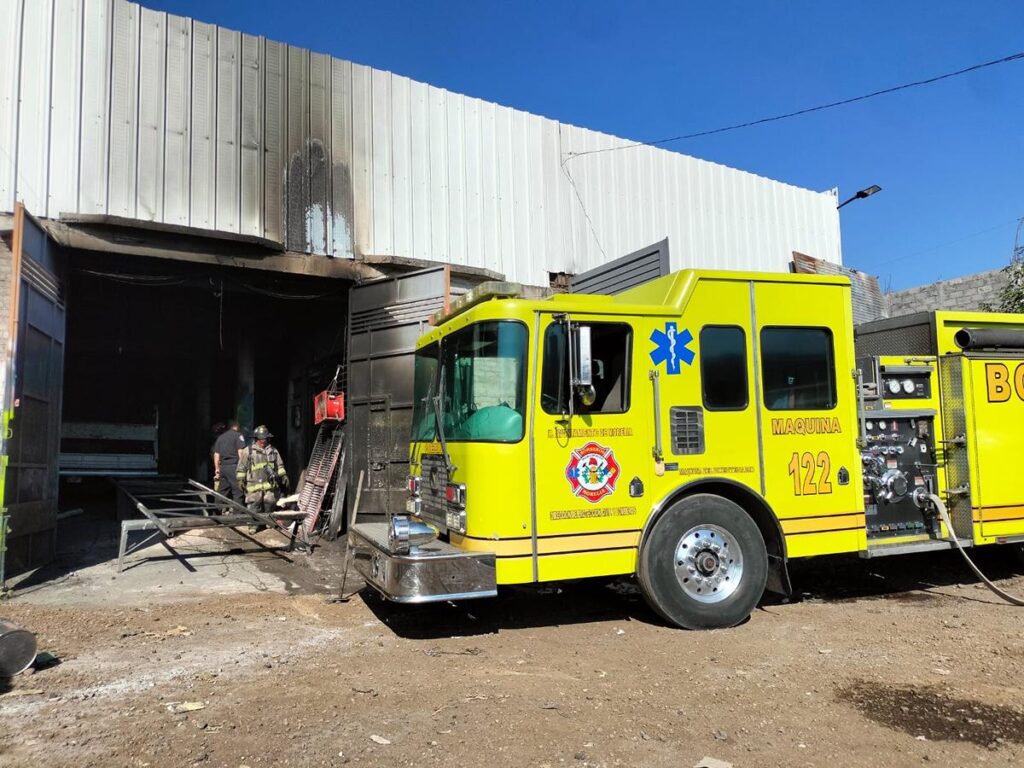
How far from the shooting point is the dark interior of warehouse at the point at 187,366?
477 inches

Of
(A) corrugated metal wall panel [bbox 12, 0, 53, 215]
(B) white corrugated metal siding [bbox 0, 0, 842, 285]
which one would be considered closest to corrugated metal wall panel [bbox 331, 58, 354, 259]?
(B) white corrugated metal siding [bbox 0, 0, 842, 285]

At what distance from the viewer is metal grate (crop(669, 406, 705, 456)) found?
570cm

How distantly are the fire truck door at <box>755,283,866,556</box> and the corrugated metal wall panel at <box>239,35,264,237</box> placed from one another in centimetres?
646

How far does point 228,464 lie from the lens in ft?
37.9

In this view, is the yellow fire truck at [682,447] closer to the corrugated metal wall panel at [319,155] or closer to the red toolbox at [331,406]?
the corrugated metal wall panel at [319,155]

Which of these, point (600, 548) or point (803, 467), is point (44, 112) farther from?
point (803, 467)

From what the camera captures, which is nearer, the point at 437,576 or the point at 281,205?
the point at 437,576

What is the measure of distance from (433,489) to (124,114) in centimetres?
624

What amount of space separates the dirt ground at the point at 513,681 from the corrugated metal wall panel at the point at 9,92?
14.1 ft

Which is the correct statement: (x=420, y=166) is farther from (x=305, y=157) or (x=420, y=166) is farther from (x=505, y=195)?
(x=305, y=157)

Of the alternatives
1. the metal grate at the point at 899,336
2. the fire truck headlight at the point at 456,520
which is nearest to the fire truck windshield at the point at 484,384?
the fire truck headlight at the point at 456,520

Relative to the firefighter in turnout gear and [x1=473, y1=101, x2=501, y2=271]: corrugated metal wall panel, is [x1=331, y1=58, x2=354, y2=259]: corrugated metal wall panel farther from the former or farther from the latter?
the firefighter in turnout gear

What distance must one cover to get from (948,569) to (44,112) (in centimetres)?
1144

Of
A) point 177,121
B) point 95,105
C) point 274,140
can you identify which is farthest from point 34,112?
point 274,140
